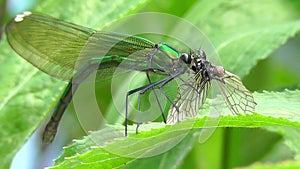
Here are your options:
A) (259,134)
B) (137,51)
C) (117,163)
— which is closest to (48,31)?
(137,51)

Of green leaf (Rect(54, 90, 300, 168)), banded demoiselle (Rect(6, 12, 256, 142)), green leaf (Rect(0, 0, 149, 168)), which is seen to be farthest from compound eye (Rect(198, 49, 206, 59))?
green leaf (Rect(54, 90, 300, 168))

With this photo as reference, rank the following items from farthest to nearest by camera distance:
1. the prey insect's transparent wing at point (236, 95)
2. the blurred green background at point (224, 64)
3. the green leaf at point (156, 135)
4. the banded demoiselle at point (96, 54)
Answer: the blurred green background at point (224, 64) < the banded demoiselle at point (96, 54) < the prey insect's transparent wing at point (236, 95) < the green leaf at point (156, 135)

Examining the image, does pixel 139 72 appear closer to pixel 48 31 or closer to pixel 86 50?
pixel 86 50

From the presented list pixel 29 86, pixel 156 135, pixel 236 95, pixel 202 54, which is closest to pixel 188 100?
pixel 236 95

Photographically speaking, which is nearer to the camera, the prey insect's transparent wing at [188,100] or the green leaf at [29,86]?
the prey insect's transparent wing at [188,100]

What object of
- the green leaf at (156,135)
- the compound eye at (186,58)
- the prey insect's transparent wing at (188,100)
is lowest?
the green leaf at (156,135)

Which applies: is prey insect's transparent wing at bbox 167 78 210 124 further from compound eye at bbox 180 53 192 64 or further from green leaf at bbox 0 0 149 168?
green leaf at bbox 0 0 149 168

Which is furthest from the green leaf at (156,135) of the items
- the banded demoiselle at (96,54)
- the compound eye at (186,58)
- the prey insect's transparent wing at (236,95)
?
the compound eye at (186,58)

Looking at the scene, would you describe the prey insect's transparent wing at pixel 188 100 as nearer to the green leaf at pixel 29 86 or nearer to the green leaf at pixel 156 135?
the green leaf at pixel 156 135
